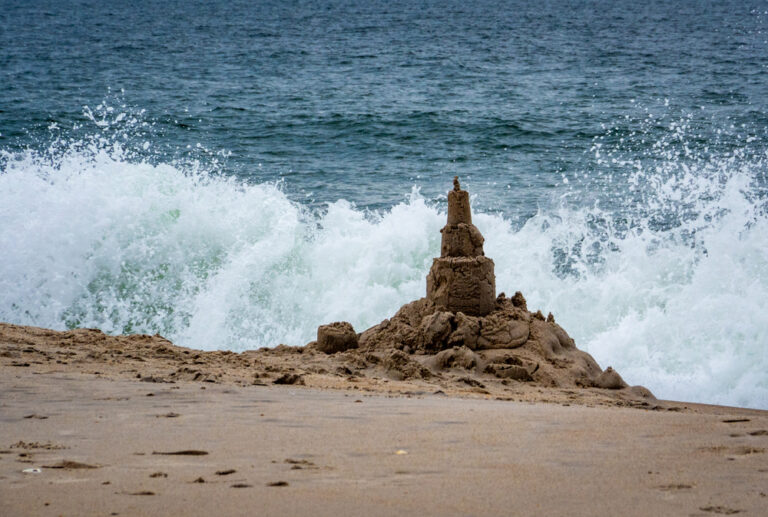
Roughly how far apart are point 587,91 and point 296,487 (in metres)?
14.4

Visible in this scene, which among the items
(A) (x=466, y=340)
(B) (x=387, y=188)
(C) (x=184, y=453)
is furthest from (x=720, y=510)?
(B) (x=387, y=188)

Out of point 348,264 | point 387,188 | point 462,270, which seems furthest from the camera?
point 387,188

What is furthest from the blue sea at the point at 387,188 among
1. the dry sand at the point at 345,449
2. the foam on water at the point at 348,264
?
the dry sand at the point at 345,449

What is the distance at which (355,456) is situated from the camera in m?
2.95

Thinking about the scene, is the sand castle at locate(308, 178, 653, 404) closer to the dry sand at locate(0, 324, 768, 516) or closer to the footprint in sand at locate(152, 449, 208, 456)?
the dry sand at locate(0, 324, 768, 516)

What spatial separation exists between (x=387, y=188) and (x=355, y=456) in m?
8.62

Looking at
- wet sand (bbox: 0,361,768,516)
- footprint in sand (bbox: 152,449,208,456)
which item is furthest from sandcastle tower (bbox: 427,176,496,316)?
footprint in sand (bbox: 152,449,208,456)

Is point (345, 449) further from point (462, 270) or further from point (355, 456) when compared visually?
point (462, 270)

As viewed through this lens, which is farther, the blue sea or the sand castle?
the blue sea

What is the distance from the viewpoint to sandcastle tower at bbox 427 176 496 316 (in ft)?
18.1

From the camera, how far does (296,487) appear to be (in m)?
2.55

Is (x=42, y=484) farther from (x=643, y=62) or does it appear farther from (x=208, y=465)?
(x=643, y=62)

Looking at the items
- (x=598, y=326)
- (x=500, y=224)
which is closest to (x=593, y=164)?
(x=500, y=224)

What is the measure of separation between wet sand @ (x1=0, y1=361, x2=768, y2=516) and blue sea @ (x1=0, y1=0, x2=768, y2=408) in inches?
132
